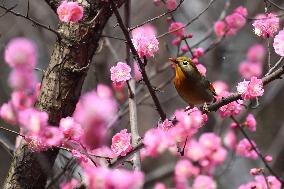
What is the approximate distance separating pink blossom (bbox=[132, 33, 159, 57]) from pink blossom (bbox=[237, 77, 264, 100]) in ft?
1.98

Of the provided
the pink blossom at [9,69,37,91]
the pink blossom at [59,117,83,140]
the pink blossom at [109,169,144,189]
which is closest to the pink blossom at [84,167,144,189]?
the pink blossom at [109,169,144,189]

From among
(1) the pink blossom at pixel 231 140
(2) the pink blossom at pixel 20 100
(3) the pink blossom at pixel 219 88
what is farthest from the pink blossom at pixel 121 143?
(1) the pink blossom at pixel 231 140

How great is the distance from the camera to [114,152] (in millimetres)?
3004

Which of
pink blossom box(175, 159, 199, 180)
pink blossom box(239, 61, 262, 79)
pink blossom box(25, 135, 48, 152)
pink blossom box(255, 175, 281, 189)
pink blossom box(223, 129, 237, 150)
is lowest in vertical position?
pink blossom box(25, 135, 48, 152)

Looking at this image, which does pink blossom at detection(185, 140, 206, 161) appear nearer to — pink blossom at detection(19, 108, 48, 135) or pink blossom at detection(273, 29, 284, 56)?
pink blossom at detection(273, 29, 284, 56)

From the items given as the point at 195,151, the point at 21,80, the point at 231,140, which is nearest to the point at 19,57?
the point at 21,80

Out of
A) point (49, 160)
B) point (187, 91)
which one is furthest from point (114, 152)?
point (187, 91)

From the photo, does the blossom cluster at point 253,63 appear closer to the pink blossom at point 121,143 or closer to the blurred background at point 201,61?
the blurred background at point 201,61

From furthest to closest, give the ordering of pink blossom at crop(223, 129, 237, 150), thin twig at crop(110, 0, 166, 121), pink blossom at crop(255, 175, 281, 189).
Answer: pink blossom at crop(223, 129, 237, 150), pink blossom at crop(255, 175, 281, 189), thin twig at crop(110, 0, 166, 121)

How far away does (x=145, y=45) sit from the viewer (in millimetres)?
3016

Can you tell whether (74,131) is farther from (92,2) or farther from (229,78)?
(229,78)

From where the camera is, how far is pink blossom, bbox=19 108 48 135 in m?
2.68

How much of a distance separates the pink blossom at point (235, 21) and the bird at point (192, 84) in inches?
47.3

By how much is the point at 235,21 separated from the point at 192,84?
135cm
